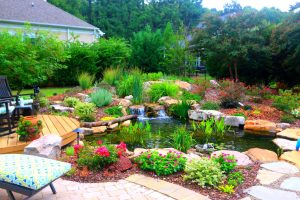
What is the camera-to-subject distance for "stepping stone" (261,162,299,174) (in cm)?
411

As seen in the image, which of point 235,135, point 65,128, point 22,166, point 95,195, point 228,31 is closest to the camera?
point 22,166

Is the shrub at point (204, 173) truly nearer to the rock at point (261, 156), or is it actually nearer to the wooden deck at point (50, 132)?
the rock at point (261, 156)

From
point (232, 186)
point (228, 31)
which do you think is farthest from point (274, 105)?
point (232, 186)

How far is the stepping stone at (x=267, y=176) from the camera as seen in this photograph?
3.71 m

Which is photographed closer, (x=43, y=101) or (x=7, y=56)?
(x=7, y=56)

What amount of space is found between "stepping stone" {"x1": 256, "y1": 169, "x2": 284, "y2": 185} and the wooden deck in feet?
10.9

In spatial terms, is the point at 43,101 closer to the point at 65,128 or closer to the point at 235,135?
the point at 65,128

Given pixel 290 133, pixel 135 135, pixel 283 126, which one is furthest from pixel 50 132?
pixel 283 126

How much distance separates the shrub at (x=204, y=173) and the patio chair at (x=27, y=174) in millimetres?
1526

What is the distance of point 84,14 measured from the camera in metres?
33.4

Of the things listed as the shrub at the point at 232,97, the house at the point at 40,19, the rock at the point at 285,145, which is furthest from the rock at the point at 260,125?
the house at the point at 40,19

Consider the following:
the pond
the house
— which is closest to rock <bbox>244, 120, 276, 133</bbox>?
the pond

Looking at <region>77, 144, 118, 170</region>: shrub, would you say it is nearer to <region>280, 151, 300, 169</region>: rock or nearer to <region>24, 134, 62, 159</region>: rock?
<region>24, 134, 62, 159</region>: rock

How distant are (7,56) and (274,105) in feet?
26.7
